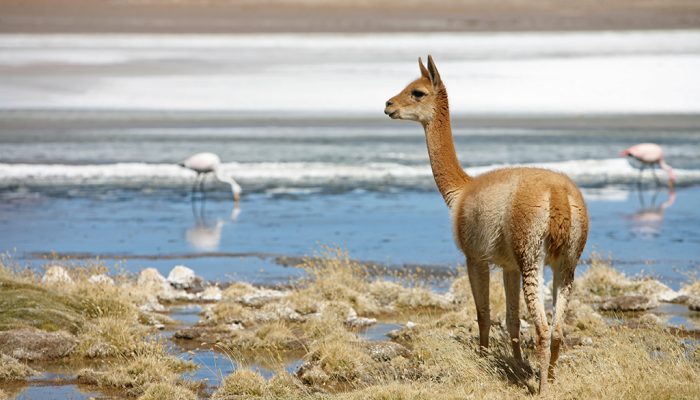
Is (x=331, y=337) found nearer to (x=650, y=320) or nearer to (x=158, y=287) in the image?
(x=650, y=320)

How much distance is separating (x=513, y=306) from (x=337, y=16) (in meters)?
50.8

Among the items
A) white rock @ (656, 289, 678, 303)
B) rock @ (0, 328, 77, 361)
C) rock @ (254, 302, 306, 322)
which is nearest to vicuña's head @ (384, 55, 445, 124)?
rock @ (254, 302, 306, 322)

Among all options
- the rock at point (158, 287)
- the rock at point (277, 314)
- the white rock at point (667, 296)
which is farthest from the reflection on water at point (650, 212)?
the rock at point (158, 287)

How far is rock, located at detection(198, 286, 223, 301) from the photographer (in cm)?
1088

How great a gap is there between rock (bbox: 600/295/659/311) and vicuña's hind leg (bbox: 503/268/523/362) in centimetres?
294

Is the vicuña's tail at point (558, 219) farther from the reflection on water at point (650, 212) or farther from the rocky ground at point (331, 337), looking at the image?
the reflection on water at point (650, 212)

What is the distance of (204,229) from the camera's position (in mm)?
15719

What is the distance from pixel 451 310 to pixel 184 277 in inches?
112

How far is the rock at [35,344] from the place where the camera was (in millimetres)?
8500

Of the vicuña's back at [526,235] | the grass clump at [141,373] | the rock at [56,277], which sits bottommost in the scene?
the grass clump at [141,373]

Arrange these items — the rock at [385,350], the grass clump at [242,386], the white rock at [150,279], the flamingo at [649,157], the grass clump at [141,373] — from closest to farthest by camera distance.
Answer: the grass clump at [242,386] → the grass clump at [141,373] → the rock at [385,350] → the white rock at [150,279] → the flamingo at [649,157]

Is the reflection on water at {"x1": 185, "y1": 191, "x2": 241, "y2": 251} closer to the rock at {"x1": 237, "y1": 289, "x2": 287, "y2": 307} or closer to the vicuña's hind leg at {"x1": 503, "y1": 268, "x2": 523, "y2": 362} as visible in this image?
the rock at {"x1": 237, "y1": 289, "x2": 287, "y2": 307}

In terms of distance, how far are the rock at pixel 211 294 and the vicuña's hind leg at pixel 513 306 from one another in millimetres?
4000

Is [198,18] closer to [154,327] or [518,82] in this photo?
[518,82]
